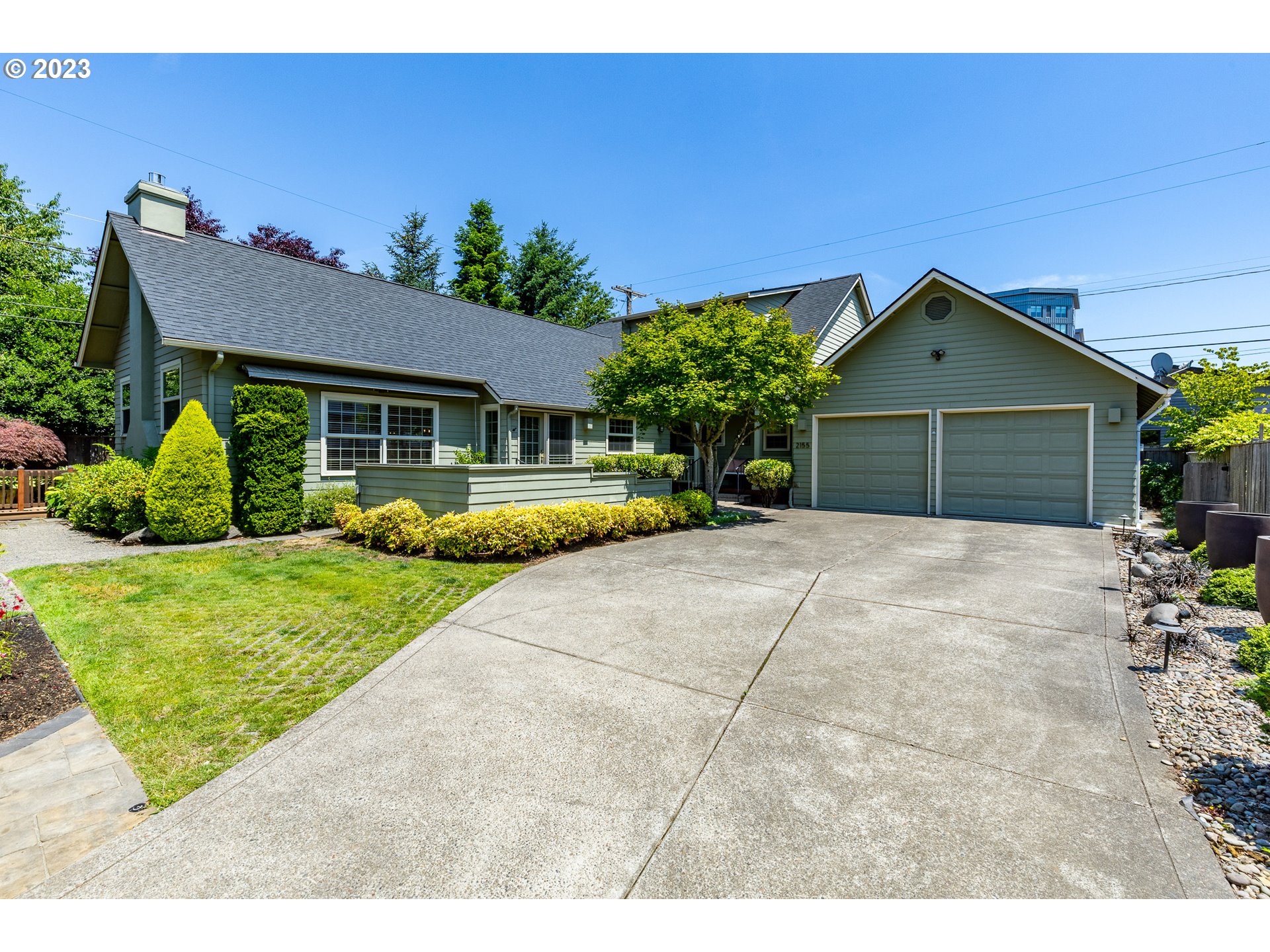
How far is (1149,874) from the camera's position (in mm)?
2115

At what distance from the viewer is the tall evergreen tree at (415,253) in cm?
3472

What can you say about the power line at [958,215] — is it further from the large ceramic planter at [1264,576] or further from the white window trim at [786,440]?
the large ceramic planter at [1264,576]

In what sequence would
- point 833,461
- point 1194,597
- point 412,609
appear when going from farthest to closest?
point 833,461
point 1194,597
point 412,609

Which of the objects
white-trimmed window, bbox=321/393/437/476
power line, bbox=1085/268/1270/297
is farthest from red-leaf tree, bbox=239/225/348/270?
power line, bbox=1085/268/1270/297

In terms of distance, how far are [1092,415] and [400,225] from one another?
3625 centimetres

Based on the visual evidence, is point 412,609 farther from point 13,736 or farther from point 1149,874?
point 1149,874

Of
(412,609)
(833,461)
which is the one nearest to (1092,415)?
(833,461)

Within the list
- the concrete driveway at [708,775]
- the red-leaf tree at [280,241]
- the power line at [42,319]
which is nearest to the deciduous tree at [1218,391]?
the concrete driveway at [708,775]

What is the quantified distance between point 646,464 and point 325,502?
811 centimetres

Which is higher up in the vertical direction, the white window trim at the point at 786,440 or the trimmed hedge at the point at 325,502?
the white window trim at the point at 786,440

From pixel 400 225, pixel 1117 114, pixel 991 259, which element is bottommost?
pixel 1117 114

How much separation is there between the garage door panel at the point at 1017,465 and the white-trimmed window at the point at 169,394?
16.2m

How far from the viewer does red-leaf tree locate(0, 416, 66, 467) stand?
1498cm

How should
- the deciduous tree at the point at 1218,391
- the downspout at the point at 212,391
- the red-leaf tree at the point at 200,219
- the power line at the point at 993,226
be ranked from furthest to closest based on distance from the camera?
the red-leaf tree at the point at 200,219
the power line at the point at 993,226
the deciduous tree at the point at 1218,391
the downspout at the point at 212,391
